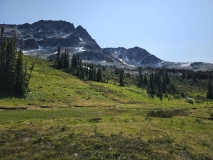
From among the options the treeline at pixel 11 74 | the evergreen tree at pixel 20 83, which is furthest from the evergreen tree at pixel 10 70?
the evergreen tree at pixel 20 83

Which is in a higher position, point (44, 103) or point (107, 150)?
point (107, 150)

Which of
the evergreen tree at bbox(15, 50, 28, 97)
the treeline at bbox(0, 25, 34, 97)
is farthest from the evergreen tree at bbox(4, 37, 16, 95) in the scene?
the evergreen tree at bbox(15, 50, 28, 97)

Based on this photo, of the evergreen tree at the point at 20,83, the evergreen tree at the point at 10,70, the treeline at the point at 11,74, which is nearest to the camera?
the evergreen tree at the point at 20,83

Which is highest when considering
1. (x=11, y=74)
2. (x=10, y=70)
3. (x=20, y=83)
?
(x=10, y=70)

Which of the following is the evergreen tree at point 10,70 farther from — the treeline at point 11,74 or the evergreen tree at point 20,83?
the evergreen tree at point 20,83

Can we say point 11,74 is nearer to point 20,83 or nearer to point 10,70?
point 10,70

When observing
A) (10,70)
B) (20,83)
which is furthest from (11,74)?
(20,83)

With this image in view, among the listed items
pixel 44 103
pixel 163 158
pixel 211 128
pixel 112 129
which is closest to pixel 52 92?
pixel 44 103

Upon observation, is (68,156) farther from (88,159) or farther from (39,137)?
(39,137)

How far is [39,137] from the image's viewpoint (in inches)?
961

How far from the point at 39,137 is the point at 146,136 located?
13.5 meters

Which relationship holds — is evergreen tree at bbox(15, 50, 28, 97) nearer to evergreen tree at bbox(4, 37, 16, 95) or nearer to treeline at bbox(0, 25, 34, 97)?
treeline at bbox(0, 25, 34, 97)

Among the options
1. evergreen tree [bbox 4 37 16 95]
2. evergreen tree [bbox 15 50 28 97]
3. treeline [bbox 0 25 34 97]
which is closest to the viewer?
evergreen tree [bbox 15 50 28 97]

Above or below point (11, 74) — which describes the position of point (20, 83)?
below
